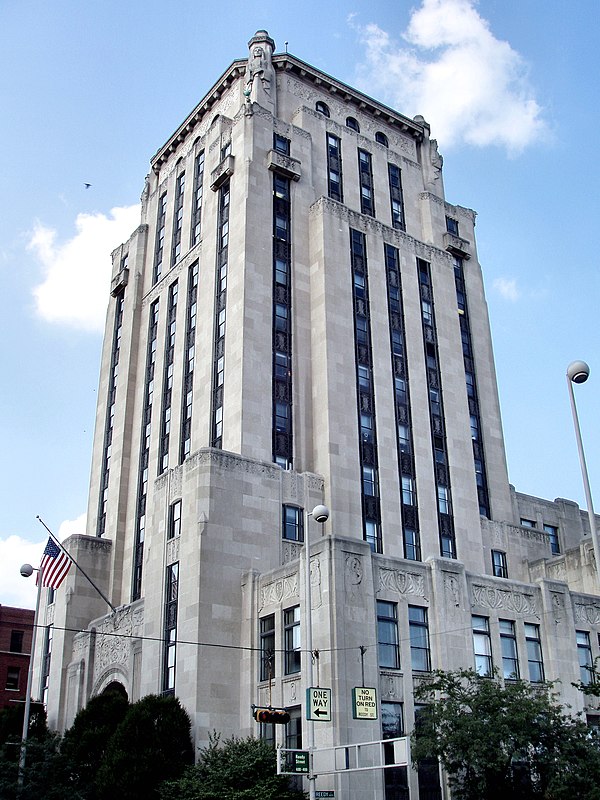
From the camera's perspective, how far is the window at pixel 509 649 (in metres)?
47.4

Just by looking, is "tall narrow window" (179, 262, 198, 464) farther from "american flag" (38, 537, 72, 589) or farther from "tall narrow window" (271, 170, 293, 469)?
"american flag" (38, 537, 72, 589)

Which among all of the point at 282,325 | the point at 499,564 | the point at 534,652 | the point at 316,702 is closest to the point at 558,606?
the point at 534,652

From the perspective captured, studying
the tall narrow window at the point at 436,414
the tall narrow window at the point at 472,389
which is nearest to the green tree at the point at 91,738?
the tall narrow window at the point at 436,414

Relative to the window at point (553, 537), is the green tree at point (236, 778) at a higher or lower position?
lower

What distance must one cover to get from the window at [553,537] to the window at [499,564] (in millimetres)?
7999

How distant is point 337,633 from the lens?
136 feet

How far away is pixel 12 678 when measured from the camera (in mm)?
77375

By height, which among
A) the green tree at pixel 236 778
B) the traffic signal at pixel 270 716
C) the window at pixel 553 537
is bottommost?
the green tree at pixel 236 778

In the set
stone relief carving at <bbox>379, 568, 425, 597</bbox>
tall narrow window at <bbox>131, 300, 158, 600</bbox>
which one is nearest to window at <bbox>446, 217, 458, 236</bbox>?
tall narrow window at <bbox>131, 300, 158, 600</bbox>

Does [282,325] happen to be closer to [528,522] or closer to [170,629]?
[170,629]

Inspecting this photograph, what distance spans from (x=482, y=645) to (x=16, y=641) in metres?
49.0

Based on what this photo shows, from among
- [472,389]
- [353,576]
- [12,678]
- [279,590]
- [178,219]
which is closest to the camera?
[353,576]

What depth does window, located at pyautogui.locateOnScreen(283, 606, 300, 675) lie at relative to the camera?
4431 centimetres

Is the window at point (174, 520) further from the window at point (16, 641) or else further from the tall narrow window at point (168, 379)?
the window at point (16, 641)
